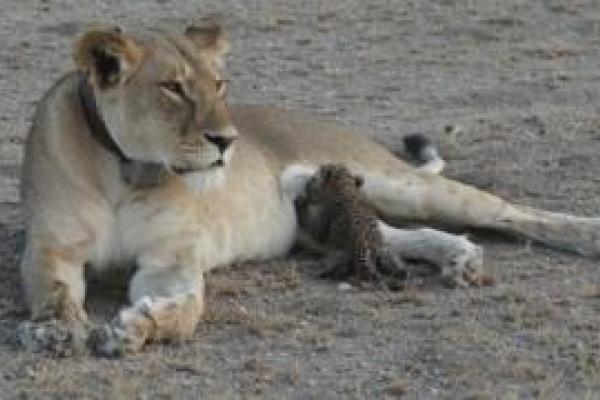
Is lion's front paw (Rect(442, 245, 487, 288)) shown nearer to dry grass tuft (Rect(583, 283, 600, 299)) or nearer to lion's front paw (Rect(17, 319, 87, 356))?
dry grass tuft (Rect(583, 283, 600, 299))

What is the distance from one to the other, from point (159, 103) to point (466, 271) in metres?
1.00

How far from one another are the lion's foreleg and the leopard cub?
0.51 meters

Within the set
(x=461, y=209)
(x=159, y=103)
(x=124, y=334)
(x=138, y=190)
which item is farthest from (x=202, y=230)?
(x=461, y=209)

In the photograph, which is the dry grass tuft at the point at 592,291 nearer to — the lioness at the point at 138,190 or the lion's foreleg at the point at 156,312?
the lioness at the point at 138,190

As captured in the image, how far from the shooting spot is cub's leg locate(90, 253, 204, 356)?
4203 mm

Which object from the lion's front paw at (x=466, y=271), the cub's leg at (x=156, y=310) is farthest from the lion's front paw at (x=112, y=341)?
the lion's front paw at (x=466, y=271)

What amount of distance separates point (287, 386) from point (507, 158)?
2.65 metres

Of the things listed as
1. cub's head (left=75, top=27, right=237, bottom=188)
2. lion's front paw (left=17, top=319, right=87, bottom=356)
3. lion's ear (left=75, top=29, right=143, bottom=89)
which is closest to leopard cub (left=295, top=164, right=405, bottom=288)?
cub's head (left=75, top=27, right=237, bottom=188)

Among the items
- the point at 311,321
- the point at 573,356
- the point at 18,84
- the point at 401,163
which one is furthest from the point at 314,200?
the point at 18,84

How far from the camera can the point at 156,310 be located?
14.1 feet

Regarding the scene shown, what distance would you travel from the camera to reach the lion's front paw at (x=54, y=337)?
4.20 meters

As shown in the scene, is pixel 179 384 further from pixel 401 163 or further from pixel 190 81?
pixel 401 163

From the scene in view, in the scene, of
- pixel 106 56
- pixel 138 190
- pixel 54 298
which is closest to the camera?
pixel 54 298

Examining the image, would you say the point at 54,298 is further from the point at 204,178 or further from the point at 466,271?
the point at 466,271
